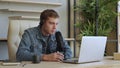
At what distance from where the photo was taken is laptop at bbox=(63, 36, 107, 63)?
181cm

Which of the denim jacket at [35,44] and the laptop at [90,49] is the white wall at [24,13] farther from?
the laptop at [90,49]

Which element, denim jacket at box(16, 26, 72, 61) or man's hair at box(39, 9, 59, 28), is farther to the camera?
man's hair at box(39, 9, 59, 28)

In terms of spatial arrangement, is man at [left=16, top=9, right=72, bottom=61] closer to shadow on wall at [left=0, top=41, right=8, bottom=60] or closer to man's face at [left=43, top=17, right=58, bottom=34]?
man's face at [left=43, top=17, right=58, bottom=34]

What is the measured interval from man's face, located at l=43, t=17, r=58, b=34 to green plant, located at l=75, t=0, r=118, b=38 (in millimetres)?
1815

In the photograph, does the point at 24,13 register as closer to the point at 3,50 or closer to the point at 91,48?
the point at 3,50

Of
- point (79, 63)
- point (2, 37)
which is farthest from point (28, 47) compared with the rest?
point (2, 37)

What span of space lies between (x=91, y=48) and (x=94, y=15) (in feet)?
8.31

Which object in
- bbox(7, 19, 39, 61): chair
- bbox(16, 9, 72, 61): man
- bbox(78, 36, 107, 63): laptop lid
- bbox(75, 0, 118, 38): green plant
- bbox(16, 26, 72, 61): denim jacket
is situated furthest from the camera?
bbox(75, 0, 118, 38): green plant

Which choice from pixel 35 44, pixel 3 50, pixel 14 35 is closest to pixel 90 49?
pixel 35 44

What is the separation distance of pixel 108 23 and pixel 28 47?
7.79 feet

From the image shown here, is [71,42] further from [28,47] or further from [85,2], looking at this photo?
[28,47]

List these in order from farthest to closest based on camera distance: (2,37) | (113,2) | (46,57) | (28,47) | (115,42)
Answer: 1. (115,42)
2. (113,2)
3. (2,37)
4. (28,47)
5. (46,57)

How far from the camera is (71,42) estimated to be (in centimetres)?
447

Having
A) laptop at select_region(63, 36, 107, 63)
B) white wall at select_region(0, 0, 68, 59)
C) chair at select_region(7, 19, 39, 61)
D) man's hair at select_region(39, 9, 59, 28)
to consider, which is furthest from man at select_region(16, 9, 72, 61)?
white wall at select_region(0, 0, 68, 59)
